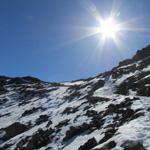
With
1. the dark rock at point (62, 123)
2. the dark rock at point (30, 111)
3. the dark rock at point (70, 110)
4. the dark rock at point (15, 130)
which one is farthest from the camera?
the dark rock at point (30, 111)

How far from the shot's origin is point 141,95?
32125 mm

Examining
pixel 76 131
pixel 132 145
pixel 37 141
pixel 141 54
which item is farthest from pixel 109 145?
pixel 141 54

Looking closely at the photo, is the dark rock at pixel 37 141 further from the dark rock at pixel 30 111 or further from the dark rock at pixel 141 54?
the dark rock at pixel 141 54

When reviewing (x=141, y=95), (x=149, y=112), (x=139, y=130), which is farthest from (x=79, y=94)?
(x=139, y=130)

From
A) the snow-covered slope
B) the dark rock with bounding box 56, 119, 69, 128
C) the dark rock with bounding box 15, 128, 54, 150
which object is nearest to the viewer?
the snow-covered slope

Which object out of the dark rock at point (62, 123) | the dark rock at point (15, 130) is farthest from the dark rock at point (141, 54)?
the dark rock at point (62, 123)

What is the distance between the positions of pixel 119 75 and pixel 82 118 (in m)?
22.9

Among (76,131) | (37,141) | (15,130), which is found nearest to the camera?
(76,131)

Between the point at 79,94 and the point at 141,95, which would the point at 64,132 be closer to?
the point at 141,95

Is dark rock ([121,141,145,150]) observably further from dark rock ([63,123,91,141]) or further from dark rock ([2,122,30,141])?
dark rock ([2,122,30,141])

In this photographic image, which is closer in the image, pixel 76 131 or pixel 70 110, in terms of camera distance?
pixel 76 131

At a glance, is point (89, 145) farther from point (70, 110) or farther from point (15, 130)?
point (15, 130)

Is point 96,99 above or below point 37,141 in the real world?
above

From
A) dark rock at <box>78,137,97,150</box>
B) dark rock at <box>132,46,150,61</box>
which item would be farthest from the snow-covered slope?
dark rock at <box>132,46,150,61</box>
